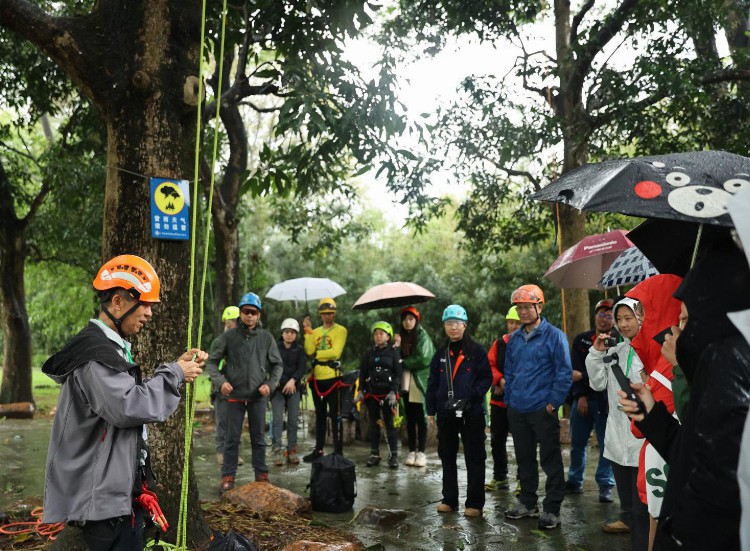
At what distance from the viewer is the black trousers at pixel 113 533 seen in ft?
10.9

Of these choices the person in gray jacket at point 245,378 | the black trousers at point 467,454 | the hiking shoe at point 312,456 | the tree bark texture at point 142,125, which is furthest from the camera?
the hiking shoe at point 312,456

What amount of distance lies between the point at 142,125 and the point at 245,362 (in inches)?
141

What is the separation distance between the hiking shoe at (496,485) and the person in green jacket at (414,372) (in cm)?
143

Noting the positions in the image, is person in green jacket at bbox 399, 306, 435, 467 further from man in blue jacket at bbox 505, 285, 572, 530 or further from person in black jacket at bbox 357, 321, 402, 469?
man in blue jacket at bbox 505, 285, 572, 530

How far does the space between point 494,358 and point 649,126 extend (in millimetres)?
4727

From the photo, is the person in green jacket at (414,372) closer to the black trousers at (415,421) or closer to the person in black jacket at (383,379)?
the black trousers at (415,421)

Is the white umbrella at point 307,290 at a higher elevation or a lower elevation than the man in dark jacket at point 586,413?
higher

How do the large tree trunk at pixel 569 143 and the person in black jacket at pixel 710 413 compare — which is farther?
the large tree trunk at pixel 569 143

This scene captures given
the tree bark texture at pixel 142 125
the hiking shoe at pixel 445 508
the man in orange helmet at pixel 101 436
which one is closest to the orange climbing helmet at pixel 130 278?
the man in orange helmet at pixel 101 436

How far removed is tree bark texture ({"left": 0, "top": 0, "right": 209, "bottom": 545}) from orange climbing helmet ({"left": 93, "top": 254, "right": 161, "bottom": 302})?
6.13 ft

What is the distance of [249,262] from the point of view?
24.4 meters

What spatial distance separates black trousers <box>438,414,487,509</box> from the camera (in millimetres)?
7211

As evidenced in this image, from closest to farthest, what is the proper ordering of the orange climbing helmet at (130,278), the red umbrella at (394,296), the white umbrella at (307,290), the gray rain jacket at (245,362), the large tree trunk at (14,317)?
the orange climbing helmet at (130,278) → the gray rain jacket at (245,362) → the red umbrella at (394,296) → the white umbrella at (307,290) → the large tree trunk at (14,317)

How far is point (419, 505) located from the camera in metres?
7.70
